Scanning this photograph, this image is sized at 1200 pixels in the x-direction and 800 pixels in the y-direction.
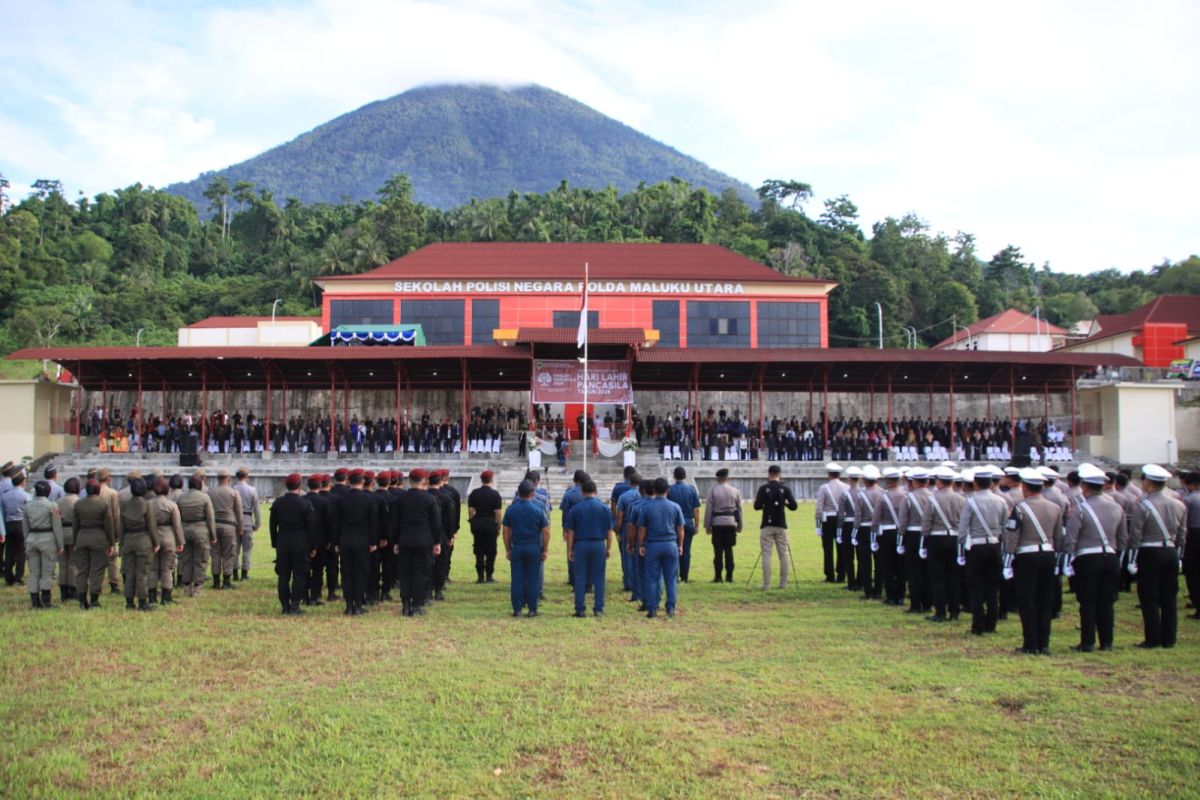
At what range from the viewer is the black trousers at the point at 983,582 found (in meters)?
8.95

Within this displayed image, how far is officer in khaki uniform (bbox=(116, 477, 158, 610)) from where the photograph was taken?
10.2m

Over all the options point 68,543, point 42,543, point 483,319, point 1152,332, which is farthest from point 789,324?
point 42,543

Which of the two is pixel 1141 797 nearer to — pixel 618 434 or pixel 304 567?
pixel 304 567

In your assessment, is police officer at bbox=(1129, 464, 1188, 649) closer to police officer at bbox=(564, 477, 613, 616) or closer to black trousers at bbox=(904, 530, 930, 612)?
black trousers at bbox=(904, 530, 930, 612)

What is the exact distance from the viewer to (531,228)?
72938 millimetres

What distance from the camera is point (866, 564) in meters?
11.5

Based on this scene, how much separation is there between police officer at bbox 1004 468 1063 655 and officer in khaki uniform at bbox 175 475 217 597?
8.84 m

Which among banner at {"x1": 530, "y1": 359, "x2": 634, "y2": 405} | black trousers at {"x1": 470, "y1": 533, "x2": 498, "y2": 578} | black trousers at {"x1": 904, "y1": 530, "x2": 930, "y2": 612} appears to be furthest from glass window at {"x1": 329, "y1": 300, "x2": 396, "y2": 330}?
black trousers at {"x1": 904, "y1": 530, "x2": 930, "y2": 612}

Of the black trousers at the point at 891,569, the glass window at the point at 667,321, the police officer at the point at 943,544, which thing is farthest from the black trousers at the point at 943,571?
the glass window at the point at 667,321

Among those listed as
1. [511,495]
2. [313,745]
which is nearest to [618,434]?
[511,495]

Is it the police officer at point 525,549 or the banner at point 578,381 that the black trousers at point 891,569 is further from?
the banner at point 578,381

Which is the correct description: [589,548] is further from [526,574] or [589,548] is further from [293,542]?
[293,542]

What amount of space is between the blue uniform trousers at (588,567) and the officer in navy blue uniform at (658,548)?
0.49 m

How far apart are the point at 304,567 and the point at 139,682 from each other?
10.3 ft
